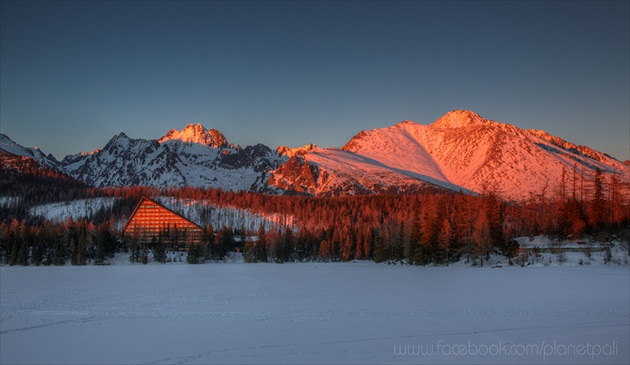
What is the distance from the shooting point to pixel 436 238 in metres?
86.5

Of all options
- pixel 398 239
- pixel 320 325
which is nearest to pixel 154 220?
pixel 398 239

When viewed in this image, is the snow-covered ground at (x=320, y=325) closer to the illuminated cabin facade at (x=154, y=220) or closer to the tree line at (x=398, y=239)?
the tree line at (x=398, y=239)

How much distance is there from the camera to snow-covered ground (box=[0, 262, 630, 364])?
774 inches

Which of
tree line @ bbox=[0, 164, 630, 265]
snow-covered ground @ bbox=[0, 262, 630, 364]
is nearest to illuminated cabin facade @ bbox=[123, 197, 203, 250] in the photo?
tree line @ bbox=[0, 164, 630, 265]

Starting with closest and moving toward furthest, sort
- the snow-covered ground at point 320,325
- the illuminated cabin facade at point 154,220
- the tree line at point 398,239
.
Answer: the snow-covered ground at point 320,325
the tree line at point 398,239
the illuminated cabin facade at point 154,220

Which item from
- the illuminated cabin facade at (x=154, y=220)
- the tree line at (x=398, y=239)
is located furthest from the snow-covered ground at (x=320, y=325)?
the illuminated cabin facade at (x=154, y=220)

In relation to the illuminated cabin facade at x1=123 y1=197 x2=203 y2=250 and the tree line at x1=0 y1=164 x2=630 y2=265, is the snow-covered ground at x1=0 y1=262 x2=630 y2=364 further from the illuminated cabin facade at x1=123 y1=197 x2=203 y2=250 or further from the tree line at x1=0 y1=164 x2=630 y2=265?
the illuminated cabin facade at x1=123 y1=197 x2=203 y2=250

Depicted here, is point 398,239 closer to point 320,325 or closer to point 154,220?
point 320,325

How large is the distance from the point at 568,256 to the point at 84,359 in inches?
3058

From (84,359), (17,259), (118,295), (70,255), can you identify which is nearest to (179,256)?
(70,255)

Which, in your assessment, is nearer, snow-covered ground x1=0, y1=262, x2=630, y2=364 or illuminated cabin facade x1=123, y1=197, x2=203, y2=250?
snow-covered ground x1=0, y1=262, x2=630, y2=364

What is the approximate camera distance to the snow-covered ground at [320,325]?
19672 millimetres

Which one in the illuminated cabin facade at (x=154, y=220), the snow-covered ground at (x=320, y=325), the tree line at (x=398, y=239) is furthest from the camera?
the illuminated cabin facade at (x=154, y=220)

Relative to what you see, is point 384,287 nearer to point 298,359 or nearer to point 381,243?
point 298,359
